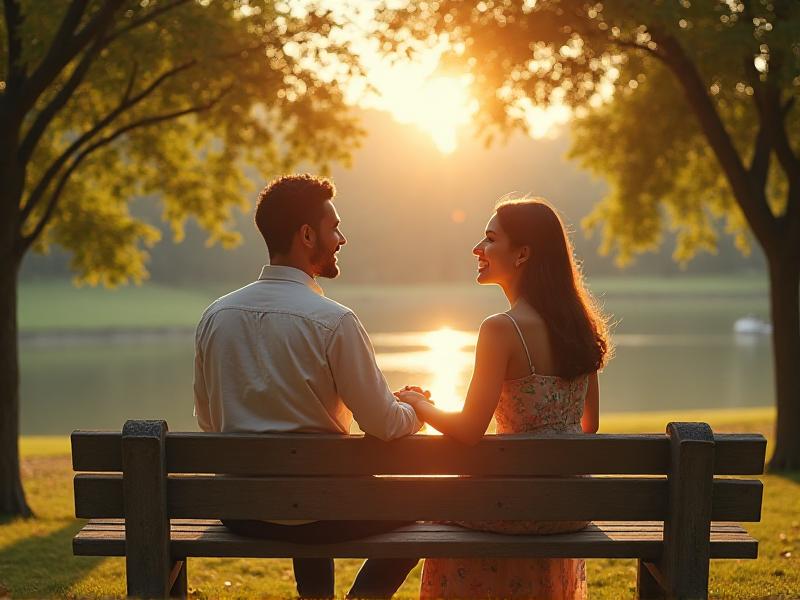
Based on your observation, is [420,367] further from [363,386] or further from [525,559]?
[363,386]

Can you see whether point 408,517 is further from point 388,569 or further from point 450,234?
point 450,234

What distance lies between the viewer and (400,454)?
3520 mm

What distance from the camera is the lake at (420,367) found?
1174 inches

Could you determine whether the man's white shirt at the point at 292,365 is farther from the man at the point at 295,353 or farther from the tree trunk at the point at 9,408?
the tree trunk at the point at 9,408

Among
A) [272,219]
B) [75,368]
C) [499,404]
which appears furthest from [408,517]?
[75,368]

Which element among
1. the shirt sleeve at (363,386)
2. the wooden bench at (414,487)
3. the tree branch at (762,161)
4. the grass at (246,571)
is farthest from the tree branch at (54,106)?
the tree branch at (762,161)

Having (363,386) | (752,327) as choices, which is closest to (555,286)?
(363,386)

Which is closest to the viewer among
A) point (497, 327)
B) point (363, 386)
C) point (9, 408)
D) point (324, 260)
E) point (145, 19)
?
point (363, 386)

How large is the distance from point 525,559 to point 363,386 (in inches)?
39.5

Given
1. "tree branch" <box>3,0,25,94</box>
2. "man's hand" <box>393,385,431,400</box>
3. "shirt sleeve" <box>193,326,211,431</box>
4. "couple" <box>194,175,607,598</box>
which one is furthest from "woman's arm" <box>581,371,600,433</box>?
"tree branch" <box>3,0,25,94</box>

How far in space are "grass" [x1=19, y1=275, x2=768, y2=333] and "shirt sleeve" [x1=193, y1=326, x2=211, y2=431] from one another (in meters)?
77.7

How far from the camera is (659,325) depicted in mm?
79188

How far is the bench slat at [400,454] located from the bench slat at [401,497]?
46mm

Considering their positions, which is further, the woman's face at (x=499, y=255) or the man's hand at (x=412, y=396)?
the woman's face at (x=499, y=255)
